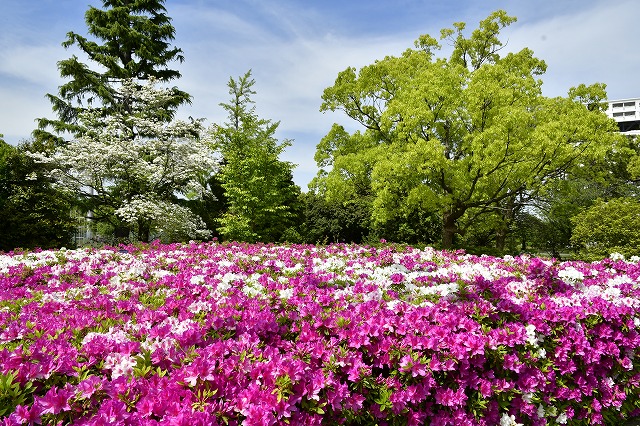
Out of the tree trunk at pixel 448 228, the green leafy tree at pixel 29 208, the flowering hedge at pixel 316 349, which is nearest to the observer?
the flowering hedge at pixel 316 349

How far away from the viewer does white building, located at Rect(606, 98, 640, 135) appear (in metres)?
81.8

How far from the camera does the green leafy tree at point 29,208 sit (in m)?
14.4

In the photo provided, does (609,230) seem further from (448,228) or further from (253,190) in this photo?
(253,190)

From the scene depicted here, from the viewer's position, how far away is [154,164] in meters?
17.0

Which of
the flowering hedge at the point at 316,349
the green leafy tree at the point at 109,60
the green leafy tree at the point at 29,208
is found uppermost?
the green leafy tree at the point at 109,60

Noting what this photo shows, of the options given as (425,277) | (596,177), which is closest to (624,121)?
(596,177)

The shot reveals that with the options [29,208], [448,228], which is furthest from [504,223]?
[29,208]

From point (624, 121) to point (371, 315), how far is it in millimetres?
103657

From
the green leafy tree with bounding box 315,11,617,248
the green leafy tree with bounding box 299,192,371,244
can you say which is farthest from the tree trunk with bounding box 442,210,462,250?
the green leafy tree with bounding box 299,192,371,244

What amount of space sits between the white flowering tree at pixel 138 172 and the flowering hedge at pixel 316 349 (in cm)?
1201

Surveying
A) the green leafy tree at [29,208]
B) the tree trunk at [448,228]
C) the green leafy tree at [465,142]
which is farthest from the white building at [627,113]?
the green leafy tree at [29,208]

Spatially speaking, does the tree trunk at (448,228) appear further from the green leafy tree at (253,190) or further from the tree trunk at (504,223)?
the green leafy tree at (253,190)

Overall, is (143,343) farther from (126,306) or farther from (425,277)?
(425,277)

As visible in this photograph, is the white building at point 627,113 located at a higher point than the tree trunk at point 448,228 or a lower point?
higher
